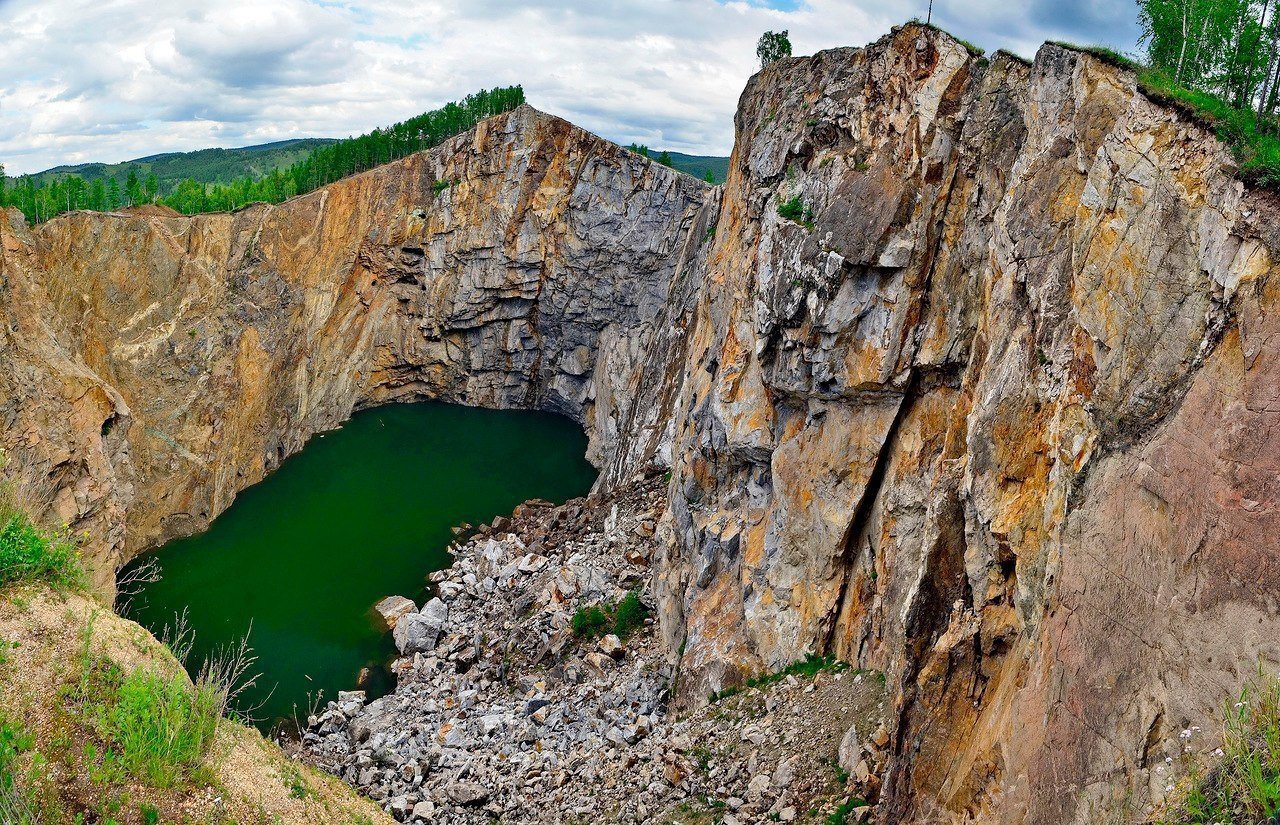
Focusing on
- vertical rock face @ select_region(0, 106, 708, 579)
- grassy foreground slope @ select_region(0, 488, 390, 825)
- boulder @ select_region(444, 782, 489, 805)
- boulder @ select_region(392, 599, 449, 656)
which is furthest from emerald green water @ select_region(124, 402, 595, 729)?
grassy foreground slope @ select_region(0, 488, 390, 825)

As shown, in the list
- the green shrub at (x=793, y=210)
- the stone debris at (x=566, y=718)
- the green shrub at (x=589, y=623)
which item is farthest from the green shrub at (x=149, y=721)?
the green shrub at (x=793, y=210)

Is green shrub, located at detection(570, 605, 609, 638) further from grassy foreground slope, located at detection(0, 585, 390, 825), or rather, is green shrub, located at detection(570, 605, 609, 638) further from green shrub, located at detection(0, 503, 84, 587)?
green shrub, located at detection(0, 503, 84, 587)

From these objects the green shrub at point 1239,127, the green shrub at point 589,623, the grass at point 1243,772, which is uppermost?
the green shrub at point 1239,127

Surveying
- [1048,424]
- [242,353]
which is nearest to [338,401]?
[242,353]

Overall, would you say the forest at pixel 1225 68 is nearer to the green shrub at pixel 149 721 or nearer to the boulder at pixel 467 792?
the green shrub at pixel 149 721

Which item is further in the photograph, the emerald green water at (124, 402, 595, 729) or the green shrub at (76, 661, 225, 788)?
the emerald green water at (124, 402, 595, 729)

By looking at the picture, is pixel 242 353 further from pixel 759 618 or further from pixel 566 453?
pixel 759 618
